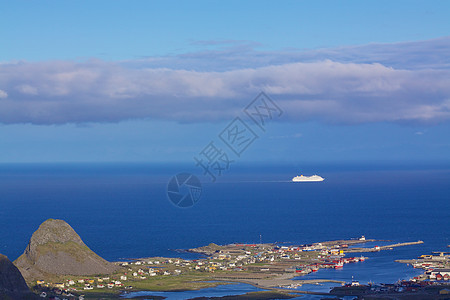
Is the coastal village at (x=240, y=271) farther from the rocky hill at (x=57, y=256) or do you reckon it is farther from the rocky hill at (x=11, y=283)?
the rocky hill at (x=11, y=283)

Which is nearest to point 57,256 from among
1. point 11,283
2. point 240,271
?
point 11,283

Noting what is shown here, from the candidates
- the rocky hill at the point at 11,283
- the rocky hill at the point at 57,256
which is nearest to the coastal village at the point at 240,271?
the rocky hill at the point at 57,256

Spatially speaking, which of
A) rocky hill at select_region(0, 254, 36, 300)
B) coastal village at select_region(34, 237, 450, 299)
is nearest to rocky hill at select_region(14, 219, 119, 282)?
coastal village at select_region(34, 237, 450, 299)

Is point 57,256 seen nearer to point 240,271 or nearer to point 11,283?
point 11,283

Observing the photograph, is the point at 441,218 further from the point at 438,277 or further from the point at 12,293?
the point at 12,293

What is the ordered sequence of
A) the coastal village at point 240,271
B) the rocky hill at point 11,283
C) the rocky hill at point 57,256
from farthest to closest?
the rocky hill at point 57,256, the coastal village at point 240,271, the rocky hill at point 11,283

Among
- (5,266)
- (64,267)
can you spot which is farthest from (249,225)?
(5,266)

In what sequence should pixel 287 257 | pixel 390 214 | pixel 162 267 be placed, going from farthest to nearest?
pixel 390 214 → pixel 287 257 → pixel 162 267

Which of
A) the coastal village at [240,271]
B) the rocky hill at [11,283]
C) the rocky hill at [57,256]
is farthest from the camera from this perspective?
the rocky hill at [57,256]
